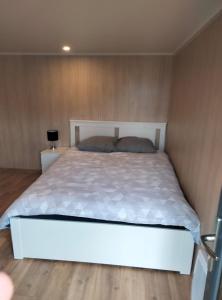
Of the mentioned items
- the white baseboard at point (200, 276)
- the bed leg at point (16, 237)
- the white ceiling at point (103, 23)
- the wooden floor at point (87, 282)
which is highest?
the white ceiling at point (103, 23)

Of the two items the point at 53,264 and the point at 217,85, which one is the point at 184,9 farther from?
the point at 53,264

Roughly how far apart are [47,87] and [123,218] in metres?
2.86

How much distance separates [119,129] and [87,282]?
2532mm

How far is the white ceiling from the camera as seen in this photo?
1557 mm

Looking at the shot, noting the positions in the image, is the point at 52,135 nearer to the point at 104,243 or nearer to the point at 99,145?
the point at 99,145

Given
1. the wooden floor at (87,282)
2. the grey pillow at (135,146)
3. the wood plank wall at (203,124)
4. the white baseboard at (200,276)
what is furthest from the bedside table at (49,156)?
the white baseboard at (200,276)

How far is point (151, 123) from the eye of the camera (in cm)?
371

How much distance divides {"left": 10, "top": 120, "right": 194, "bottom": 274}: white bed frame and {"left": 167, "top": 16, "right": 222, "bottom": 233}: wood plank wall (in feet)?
1.09

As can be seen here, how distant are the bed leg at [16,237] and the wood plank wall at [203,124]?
5.12 ft

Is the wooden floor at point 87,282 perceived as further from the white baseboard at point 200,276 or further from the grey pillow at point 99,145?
the grey pillow at point 99,145

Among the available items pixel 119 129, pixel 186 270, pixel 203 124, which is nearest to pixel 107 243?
pixel 186 270

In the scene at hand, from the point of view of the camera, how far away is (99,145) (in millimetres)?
3367

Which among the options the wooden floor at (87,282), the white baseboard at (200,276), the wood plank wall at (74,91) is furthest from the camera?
the wood plank wall at (74,91)

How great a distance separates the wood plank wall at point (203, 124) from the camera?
152cm
